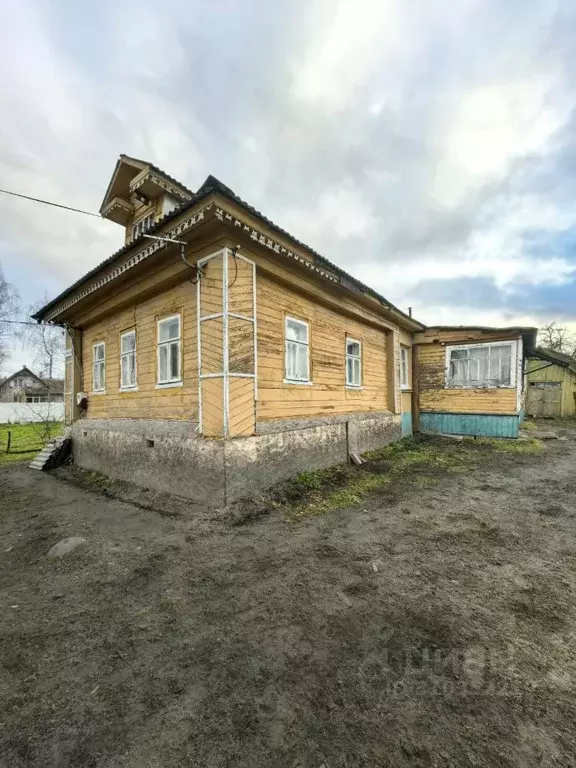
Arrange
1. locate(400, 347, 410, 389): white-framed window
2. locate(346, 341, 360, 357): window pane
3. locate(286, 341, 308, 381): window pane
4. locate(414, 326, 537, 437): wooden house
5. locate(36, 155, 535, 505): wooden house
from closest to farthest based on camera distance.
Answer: locate(36, 155, 535, 505): wooden house
locate(286, 341, 308, 381): window pane
locate(346, 341, 360, 357): window pane
locate(414, 326, 537, 437): wooden house
locate(400, 347, 410, 389): white-framed window

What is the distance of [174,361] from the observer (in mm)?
7258

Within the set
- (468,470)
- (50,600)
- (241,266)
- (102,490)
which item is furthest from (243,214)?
(468,470)

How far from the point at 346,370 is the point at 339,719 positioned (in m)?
8.09

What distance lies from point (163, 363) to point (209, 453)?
8.97ft

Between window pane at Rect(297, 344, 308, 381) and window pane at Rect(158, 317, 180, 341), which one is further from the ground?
window pane at Rect(158, 317, 180, 341)

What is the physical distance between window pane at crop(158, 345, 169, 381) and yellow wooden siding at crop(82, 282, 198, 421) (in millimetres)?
195

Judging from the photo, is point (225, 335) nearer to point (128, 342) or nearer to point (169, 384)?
point (169, 384)

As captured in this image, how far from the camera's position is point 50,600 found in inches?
134

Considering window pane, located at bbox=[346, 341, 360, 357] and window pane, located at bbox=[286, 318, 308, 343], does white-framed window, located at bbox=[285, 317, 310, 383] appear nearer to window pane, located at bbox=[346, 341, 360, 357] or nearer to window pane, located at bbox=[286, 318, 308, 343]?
window pane, located at bbox=[286, 318, 308, 343]

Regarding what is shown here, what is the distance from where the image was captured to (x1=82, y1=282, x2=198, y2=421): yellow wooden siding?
6.79m

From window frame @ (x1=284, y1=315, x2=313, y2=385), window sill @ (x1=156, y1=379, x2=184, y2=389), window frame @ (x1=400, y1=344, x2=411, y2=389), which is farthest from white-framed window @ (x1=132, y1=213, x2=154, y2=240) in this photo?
window frame @ (x1=400, y1=344, x2=411, y2=389)

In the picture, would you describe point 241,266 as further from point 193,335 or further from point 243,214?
point 193,335

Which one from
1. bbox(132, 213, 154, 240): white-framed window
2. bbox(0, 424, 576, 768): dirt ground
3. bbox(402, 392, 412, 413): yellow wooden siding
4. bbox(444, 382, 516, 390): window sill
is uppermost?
bbox(132, 213, 154, 240): white-framed window

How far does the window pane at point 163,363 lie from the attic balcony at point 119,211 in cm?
683
